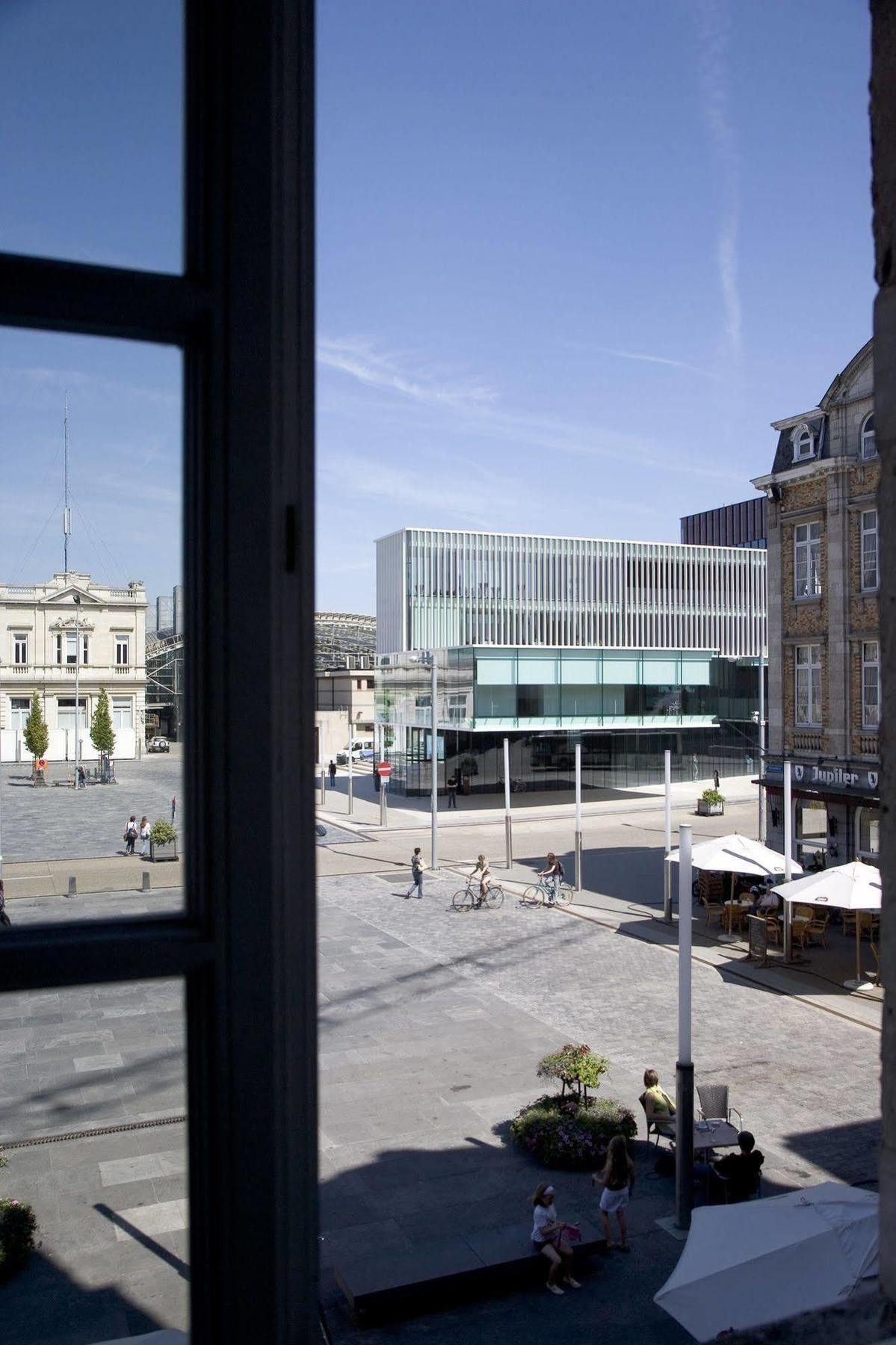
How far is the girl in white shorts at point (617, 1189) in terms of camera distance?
930cm

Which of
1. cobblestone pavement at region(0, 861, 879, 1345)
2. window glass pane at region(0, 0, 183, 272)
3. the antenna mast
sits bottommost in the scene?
cobblestone pavement at region(0, 861, 879, 1345)

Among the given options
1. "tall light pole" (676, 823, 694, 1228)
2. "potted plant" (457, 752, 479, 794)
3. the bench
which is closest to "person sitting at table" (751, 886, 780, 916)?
"tall light pole" (676, 823, 694, 1228)

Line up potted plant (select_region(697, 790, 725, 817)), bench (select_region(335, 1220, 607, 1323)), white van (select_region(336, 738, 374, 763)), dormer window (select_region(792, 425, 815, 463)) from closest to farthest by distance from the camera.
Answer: bench (select_region(335, 1220, 607, 1323))
dormer window (select_region(792, 425, 815, 463))
potted plant (select_region(697, 790, 725, 817))
white van (select_region(336, 738, 374, 763))

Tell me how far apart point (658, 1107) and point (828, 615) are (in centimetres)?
1381

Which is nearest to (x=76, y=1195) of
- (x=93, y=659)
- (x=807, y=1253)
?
(x=93, y=659)

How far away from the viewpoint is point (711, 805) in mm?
41750

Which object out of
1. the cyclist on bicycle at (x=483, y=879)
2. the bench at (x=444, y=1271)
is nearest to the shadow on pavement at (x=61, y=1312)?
the bench at (x=444, y=1271)

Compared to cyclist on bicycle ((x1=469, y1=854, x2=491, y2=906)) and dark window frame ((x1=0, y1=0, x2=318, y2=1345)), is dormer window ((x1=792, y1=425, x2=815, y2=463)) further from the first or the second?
dark window frame ((x1=0, y1=0, x2=318, y2=1345))

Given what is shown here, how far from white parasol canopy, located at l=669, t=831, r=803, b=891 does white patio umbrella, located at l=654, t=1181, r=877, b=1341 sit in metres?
11.5

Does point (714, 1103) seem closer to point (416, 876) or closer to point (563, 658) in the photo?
point (416, 876)

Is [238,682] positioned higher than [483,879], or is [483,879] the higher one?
[238,682]

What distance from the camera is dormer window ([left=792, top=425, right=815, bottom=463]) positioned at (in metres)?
23.4

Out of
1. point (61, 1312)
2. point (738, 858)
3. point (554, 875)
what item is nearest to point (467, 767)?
point (554, 875)

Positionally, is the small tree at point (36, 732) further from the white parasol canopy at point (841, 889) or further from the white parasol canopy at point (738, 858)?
the white parasol canopy at point (738, 858)
